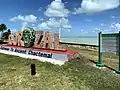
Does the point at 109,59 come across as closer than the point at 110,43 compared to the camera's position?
No

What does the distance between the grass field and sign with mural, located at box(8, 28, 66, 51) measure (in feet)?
8.10

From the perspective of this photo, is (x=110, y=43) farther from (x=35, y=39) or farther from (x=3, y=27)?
(x=3, y=27)

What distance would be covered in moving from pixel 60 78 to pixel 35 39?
21.4 ft

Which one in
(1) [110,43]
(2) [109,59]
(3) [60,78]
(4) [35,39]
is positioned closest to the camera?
(3) [60,78]

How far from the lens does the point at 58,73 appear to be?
29.2 ft

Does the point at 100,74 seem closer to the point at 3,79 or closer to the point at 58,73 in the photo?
the point at 58,73

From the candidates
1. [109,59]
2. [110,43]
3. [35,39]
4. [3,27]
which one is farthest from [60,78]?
[3,27]

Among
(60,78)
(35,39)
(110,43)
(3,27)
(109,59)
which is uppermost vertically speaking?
(3,27)

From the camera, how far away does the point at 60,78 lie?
8.12m

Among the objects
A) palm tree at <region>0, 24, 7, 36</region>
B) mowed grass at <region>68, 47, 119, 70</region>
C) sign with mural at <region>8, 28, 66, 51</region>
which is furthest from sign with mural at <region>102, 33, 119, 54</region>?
palm tree at <region>0, 24, 7, 36</region>

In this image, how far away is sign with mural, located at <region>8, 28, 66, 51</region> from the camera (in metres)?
12.5

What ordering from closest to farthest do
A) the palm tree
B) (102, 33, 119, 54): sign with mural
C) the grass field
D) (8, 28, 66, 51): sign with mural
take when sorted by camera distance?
1. the grass field
2. (102, 33, 119, 54): sign with mural
3. (8, 28, 66, 51): sign with mural
4. the palm tree

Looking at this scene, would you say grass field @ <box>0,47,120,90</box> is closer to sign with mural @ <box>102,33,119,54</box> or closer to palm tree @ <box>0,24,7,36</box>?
sign with mural @ <box>102,33,119,54</box>

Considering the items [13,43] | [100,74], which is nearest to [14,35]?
[13,43]
